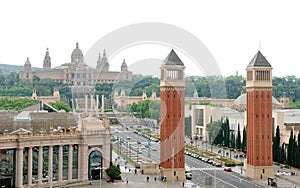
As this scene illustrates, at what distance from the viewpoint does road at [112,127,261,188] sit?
180ft

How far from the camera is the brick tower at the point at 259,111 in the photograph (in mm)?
61812

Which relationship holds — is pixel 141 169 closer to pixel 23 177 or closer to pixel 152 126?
pixel 152 126

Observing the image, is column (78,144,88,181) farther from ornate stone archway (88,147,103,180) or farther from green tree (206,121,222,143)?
green tree (206,121,222,143)

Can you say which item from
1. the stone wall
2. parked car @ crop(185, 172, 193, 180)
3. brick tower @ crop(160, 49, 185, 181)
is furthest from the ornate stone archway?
parked car @ crop(185, 172, 193, 180)

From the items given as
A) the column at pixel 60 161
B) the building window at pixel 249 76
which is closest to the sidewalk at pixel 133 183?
the column at pixel 60 161

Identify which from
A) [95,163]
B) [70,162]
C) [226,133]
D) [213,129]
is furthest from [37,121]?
[213,129]

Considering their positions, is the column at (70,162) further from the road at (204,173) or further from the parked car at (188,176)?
the parked car at (188,176)

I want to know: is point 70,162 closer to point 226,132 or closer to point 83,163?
point 83,163

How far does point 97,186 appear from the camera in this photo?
50562 millimetres

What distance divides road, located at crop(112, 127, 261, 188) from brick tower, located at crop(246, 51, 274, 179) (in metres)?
3.62

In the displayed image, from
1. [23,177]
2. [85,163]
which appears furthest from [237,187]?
[23,177]

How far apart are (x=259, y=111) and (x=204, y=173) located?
10.2 m

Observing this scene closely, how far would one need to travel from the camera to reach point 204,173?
202 ft

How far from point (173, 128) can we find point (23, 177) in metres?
18.8
